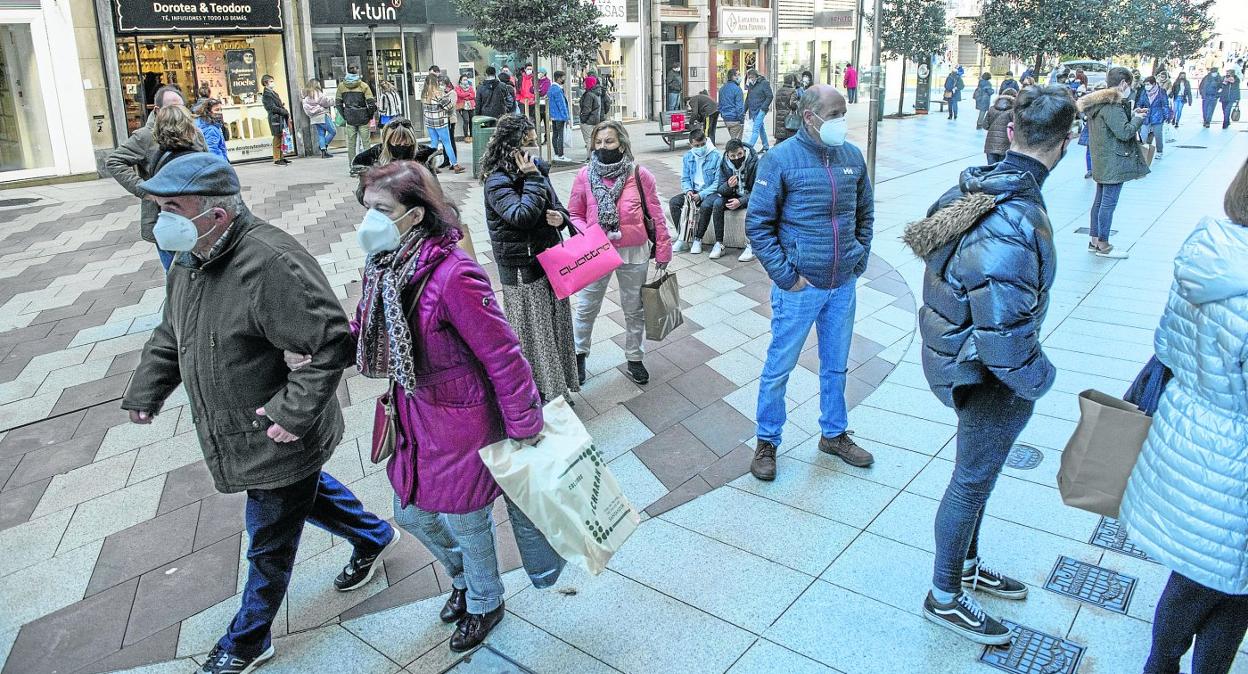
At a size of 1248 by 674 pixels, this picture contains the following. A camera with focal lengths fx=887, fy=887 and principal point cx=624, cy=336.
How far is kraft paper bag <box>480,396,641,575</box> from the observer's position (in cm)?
286

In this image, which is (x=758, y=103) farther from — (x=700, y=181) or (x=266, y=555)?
(x=266, y=555)

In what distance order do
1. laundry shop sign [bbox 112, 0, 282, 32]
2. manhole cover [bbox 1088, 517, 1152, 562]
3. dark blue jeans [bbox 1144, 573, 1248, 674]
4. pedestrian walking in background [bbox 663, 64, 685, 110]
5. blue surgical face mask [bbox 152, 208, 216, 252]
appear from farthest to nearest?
pedestrian walking in background [bbox 663, 64, 685, 110], laundry shop sign [bbox 112, 0, 282, 32], manhole cover [bbox 1088, 517, 1152, 562], blue surgical face mask [bbox 152, 208, 216, 252], dark blue jeans [bbox 1144, 573, 1248, 674]

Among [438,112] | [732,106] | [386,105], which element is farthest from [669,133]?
[386,105]

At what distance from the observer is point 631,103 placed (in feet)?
87.1

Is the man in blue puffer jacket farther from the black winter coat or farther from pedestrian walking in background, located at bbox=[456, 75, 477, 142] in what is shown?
pedestrian walking in background, located at bbox=[456, 75, 477, 142]

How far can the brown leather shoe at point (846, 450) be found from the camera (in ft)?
15.0

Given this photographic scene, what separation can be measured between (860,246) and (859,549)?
1.49 meters

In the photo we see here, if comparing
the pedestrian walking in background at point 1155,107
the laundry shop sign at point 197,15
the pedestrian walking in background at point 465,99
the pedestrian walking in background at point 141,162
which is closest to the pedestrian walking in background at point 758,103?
the pedestrian walking in background at point 465,99

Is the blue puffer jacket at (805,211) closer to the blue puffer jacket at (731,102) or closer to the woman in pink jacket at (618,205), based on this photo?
the woman in pink jacket at (618,205)

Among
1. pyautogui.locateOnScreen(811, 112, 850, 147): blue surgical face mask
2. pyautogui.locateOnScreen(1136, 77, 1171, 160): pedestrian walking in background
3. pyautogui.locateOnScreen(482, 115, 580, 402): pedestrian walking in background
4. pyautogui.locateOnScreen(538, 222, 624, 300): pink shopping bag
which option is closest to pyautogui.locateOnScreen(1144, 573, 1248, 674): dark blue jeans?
pyautogui.locateOnScreen(811, 112, 850, 147): blue surgical face mask

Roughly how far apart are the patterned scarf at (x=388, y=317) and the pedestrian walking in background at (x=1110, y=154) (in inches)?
290

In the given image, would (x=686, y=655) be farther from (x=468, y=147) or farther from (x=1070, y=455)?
(x=468, y=147)

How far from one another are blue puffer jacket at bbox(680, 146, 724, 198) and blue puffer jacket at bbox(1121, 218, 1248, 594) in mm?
6963

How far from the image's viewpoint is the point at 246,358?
291 centimetres
